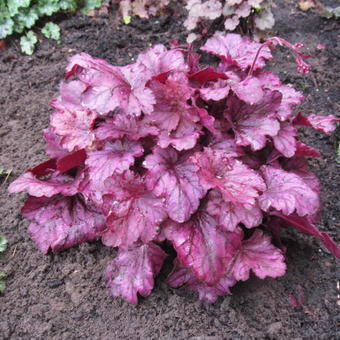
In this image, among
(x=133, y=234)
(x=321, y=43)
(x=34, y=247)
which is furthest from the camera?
(x=321, y=43)

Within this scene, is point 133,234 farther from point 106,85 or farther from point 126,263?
point 106,85

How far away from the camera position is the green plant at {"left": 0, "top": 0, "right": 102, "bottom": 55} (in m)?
3.80

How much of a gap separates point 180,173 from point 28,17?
244 centimetres

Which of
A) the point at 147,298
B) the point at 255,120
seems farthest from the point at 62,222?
the point at 255,120

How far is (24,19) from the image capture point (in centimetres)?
385

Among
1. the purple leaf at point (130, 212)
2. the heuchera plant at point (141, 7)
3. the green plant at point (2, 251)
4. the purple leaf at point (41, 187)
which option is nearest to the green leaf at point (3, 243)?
the green plant at point (2, 251)

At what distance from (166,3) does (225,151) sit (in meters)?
2.14

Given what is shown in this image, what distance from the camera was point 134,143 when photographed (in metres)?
2.23

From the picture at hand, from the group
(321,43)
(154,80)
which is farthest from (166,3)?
(154,80)

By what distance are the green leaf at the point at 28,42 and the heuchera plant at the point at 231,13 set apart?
4.10 ft

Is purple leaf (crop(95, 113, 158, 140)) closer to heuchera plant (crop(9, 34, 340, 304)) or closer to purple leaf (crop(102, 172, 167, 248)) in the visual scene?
heuchera plant (crop(9, 34, 340, 304))

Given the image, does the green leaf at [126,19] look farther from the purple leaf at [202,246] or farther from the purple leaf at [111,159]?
the purple leaf at [202,246]

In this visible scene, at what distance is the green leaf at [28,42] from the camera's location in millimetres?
3760

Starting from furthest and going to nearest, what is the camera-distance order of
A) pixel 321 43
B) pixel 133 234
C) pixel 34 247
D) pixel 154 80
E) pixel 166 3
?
pixel 166 3 → pixel 321 43 → pixel 34 247 → pixel 154 80 → pixel 133 234
